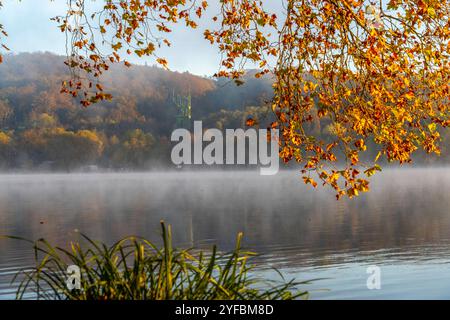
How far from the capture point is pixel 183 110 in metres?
178

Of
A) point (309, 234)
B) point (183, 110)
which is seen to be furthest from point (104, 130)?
point (309, 234)

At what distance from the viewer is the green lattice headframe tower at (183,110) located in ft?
585

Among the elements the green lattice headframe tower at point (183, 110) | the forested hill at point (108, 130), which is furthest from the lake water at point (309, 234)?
the green lattice headframe tower at point (183, 110)

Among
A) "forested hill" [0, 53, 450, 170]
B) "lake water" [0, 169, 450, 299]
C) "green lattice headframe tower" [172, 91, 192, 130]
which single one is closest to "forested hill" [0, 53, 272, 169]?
"forested hill" [0, 53, 450, 170]

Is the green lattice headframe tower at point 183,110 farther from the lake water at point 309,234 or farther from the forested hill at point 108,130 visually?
the lake water at point 309,234

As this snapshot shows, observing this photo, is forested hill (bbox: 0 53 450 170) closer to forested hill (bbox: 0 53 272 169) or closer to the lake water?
forested hill (bbox: 0 53 272 169)

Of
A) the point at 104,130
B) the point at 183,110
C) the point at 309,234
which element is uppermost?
the point at 183,110

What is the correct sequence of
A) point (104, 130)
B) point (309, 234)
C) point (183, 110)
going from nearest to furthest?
1. point (309, 234)
2. point (183, 110)
3. point (104, 130)

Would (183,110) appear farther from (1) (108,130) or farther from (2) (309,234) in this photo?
(2) (309,234)

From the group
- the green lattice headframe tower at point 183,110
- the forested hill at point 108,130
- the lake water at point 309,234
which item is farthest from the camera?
the green lattice headframe tower at point 183,110

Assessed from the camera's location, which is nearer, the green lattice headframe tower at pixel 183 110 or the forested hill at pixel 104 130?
the forested hill at pixel 104 130

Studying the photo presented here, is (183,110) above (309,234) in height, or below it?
above

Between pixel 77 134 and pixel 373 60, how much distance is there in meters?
172
